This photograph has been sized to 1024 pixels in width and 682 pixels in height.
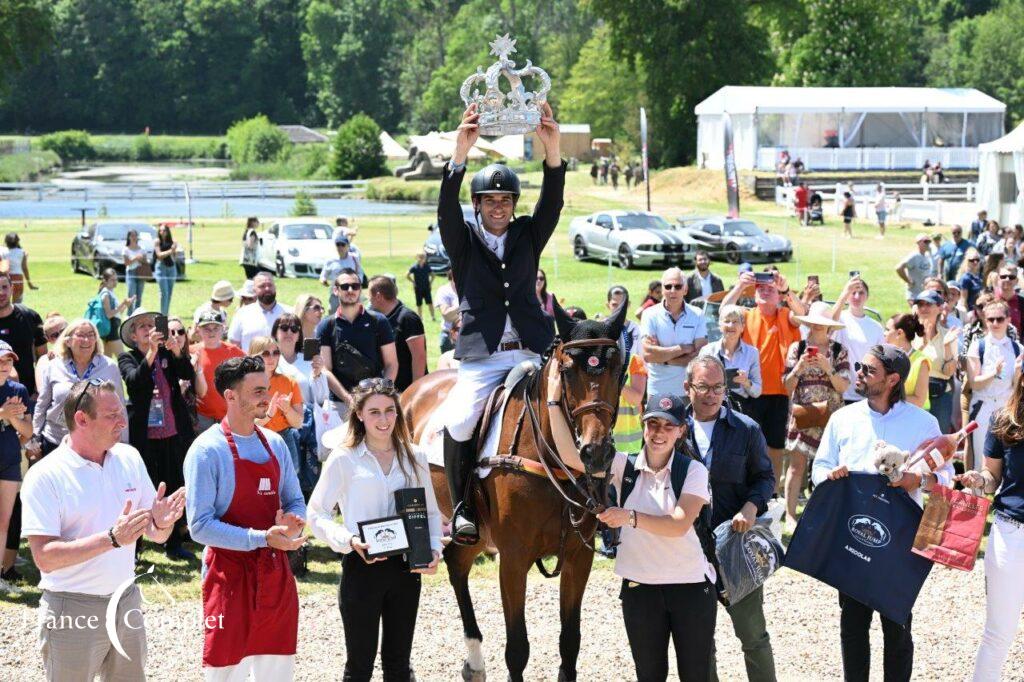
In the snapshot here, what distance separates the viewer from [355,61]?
11869 cm

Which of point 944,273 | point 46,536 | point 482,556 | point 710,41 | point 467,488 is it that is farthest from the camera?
point 710,41

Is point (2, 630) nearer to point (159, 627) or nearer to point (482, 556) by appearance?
point (159, 627)

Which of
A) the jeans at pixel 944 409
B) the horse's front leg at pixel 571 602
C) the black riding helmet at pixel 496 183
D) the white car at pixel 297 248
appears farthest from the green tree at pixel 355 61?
the horse's front leg at pixel 571 602

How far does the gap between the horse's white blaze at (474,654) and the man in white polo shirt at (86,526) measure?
8.50ft

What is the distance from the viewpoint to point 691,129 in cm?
6875

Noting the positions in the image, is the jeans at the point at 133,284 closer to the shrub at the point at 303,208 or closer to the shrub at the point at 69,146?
the shrub at the point at 303,208

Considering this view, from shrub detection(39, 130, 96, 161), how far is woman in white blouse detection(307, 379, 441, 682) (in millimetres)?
97076

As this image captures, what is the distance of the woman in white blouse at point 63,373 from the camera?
9570 millimetres

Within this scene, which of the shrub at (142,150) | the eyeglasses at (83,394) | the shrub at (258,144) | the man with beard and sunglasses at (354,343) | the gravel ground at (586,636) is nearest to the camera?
the eyeglasses at (83,394)

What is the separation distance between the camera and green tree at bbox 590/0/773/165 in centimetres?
6650

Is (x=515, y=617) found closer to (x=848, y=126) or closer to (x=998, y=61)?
(x=848, y=126)

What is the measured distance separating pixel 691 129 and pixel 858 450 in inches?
2499

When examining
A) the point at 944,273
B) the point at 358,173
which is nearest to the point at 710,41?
the point at 358,173

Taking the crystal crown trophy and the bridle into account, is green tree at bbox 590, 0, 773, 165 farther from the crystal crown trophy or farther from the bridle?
the bridle
